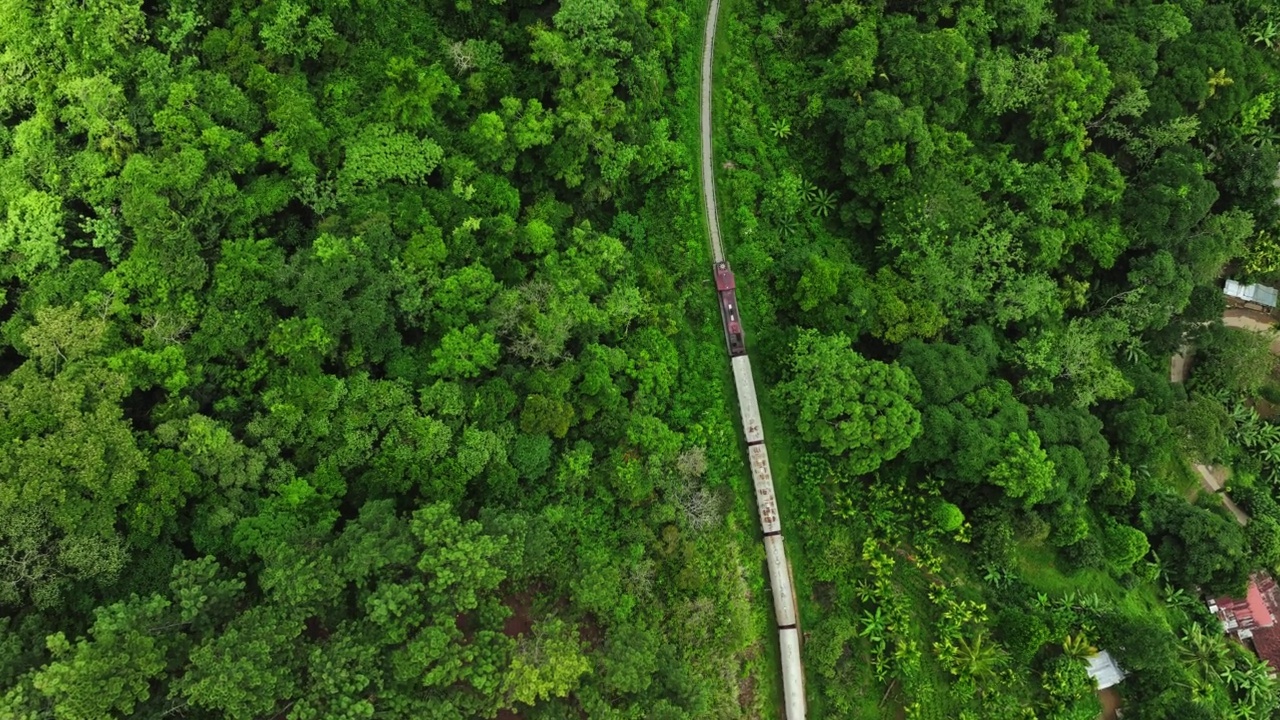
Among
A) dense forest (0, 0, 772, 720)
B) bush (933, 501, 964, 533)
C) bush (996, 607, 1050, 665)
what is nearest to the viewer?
dense forest (0, 0, 772, 720)

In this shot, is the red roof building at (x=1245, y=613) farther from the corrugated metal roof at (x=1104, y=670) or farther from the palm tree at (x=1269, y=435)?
the palm tree at (x=1269, y=435)

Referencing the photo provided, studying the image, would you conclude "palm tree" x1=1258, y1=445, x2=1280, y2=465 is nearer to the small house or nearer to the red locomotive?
the small house

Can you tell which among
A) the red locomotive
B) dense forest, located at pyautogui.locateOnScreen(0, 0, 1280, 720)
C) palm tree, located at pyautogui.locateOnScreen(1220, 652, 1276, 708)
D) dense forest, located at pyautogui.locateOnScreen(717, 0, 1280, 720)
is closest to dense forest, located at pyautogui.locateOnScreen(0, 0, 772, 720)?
dense forest, located at pyautogui.locateOnScreen(0, 0, 1280, 720)

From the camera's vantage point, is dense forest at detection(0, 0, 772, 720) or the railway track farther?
the railway track

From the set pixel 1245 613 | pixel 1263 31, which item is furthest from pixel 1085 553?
pixel 1263 31

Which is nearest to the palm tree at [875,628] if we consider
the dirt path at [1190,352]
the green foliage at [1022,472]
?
the green foliage at [1022,472]

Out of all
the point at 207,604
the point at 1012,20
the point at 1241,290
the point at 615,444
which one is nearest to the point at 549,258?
the point at 615,444
